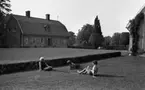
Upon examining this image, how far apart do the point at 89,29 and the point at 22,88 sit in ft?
275

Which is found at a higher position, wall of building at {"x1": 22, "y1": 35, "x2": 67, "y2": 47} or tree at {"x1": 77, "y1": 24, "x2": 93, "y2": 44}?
tree at {"x1": 77, "y1": 24, "x2": 93, "y2": 44}

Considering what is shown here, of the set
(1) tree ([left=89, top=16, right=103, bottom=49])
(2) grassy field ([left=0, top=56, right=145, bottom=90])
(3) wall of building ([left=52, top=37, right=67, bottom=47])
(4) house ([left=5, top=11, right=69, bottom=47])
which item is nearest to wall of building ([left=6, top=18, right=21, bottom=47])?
(4) house ([left=5, top=11, right=69, bottom=47])

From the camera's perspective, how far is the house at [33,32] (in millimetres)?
51031

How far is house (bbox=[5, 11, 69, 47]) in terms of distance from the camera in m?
51.0

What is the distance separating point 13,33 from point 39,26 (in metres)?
7.41

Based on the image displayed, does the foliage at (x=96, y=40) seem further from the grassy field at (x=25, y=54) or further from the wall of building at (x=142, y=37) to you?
the wall of building at (x=142, y=37)

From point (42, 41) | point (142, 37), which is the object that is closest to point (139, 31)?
point (142, 37)

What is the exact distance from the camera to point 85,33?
90625 mm

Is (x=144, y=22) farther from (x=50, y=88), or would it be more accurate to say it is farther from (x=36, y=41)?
(x=36, y=41)

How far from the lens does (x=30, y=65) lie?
16625mm

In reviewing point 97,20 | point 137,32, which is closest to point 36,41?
point 97,20

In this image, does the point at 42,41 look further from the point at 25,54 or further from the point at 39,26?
the point at 25,54

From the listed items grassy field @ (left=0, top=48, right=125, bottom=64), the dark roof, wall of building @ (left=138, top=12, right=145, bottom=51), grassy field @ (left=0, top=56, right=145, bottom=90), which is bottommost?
grassy field @ (left=0, top=56, right=145, bottom=90)

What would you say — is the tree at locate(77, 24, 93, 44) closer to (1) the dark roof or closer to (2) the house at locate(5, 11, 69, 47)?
(1) the dark roof
